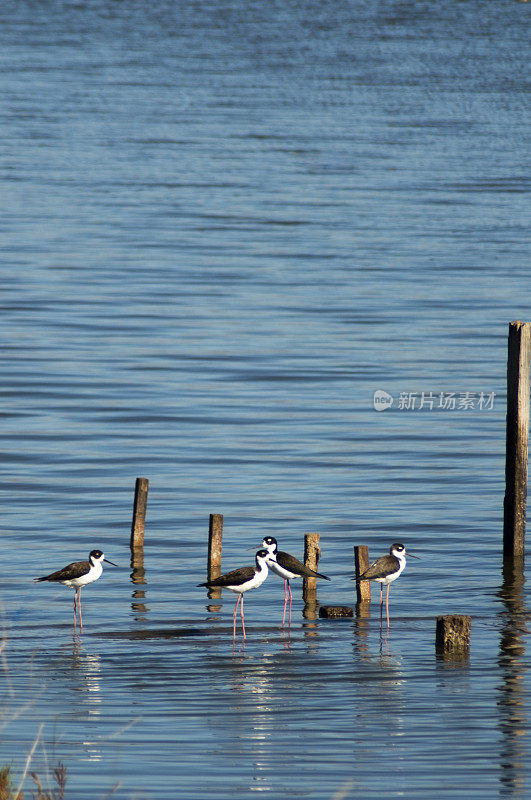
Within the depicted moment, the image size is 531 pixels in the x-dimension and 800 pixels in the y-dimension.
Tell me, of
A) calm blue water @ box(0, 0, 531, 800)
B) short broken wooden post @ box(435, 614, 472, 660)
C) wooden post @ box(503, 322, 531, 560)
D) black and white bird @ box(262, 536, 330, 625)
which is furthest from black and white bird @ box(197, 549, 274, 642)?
wooden post @ box(503, 322, 531, 560)

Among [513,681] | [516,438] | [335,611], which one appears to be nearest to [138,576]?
[335,611]

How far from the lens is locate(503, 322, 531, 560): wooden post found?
918 inches

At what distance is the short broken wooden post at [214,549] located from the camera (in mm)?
22686

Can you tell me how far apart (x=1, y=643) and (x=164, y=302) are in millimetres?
28689

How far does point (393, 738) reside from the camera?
1530 cm

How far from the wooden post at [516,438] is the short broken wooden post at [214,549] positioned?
4.71m

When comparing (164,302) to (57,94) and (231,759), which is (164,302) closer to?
(231,759)

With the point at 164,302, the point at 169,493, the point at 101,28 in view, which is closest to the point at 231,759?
the point at 169,493

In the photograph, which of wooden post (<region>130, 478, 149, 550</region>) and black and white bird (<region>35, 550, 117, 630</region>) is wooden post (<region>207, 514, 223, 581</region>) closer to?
wooden post (<region>130, 478, 149, 550</region>)

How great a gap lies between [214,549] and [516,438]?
5.11 meters

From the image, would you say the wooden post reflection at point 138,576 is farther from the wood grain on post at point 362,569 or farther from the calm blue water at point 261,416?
the wood grain on post at point 362,569

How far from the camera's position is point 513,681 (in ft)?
57.6

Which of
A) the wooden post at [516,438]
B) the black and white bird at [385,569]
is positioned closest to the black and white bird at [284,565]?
the black and white bird at [385,569]

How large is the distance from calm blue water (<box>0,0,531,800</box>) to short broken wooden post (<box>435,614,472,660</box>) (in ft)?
0.70
